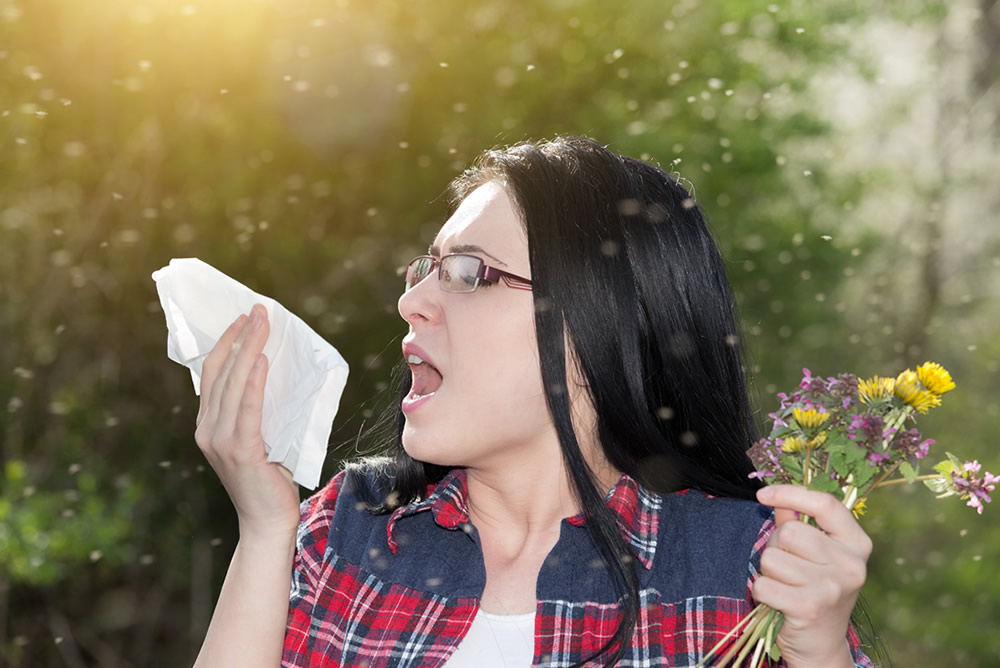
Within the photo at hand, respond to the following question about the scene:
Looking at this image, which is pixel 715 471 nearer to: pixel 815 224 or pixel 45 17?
pixel 45 17

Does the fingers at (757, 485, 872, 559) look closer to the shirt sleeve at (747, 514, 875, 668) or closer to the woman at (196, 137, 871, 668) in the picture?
the shirt sleeve at (747, 514, 875, 668)

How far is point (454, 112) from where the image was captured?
4.96 meters

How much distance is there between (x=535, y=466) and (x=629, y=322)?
0.33 m

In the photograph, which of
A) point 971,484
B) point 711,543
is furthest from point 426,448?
point 971,484

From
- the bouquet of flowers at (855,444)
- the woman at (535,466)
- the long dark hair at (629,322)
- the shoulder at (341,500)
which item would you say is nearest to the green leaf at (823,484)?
the bouquet of flowers at (855,444)

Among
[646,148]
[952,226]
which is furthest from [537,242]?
[952,226]

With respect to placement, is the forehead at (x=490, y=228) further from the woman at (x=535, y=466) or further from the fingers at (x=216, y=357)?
the fingers at (x=216, y=357)

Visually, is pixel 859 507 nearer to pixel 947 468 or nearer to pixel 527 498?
pixel 947 468

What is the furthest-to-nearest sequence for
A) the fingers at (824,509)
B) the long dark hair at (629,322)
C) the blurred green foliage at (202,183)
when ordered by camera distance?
the blurred green foliage at (202,183), the long dark hair at (629,322), the fingers at (824,509)

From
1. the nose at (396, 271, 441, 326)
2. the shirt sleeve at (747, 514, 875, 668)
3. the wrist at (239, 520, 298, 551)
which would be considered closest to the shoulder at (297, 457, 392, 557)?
the wrist at (239, 520, 298, 551)

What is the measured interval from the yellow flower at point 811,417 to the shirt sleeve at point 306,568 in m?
0.96

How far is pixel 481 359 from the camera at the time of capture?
1.82m

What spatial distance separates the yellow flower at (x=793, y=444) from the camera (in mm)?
1370

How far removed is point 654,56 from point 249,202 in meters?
2.40
